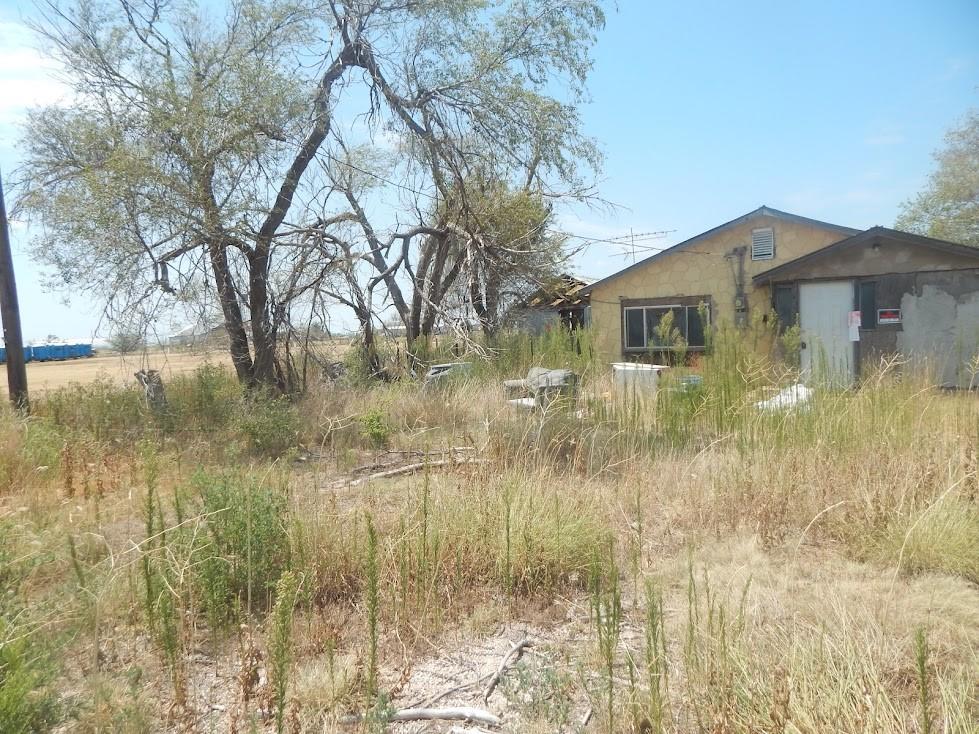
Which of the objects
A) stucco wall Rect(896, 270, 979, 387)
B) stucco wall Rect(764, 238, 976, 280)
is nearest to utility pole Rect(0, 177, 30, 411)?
stucco wall Rect(764, 238, 976, 280)

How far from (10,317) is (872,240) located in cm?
1476

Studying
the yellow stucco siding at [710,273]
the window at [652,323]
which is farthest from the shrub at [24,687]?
the window at [652,323]

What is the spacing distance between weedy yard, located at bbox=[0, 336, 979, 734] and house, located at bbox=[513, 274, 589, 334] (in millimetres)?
10783

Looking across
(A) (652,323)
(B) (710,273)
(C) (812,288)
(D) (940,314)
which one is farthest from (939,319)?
(A) (652,323)

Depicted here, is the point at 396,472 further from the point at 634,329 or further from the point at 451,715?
the point at 634,329

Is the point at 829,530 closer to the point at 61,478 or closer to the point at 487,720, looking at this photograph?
the point at 487,720

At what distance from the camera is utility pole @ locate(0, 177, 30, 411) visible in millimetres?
8078

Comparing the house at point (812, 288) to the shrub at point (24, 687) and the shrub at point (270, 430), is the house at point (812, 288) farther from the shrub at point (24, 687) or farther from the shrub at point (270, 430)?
the shrub at point (24, 687)

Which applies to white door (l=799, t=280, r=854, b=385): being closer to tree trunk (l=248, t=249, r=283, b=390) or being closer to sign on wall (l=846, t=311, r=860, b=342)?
sign on wall (l=846, t=311, r=860, b=342)

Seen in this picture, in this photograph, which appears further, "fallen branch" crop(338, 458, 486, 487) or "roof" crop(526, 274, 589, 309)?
"roof" crop(526, 274, 589, 309)

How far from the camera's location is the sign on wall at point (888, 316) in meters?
12.5

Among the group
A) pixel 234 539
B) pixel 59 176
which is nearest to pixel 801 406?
pixel 234 539

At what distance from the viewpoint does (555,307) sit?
2020cm

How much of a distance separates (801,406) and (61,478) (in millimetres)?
5884
